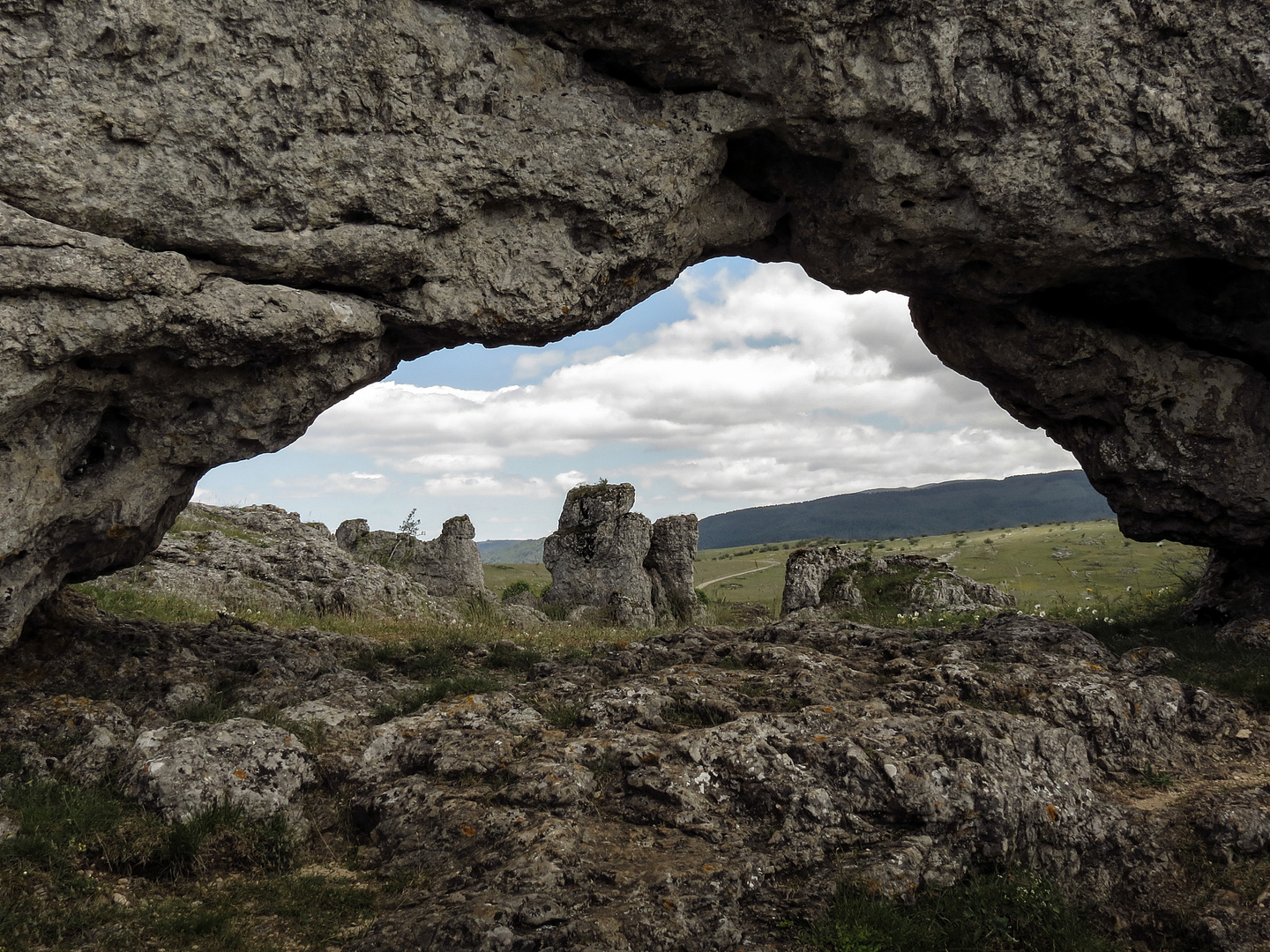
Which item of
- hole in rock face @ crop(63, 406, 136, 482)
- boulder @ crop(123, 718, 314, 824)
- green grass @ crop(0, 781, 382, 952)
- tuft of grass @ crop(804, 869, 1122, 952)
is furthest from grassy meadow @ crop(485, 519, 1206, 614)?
green grass @ crop(0, 781, 382, 952)

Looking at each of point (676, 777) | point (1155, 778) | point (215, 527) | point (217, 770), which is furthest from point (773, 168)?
point (215, 527)

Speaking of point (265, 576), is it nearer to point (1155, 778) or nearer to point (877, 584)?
point (877, 584)

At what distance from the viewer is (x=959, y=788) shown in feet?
24.7

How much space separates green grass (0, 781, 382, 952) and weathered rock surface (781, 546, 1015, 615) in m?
17.2

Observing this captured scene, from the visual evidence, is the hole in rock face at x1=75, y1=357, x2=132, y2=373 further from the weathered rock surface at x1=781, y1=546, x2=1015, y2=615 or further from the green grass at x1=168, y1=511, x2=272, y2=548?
the weathered rock surface at x1=781, y1=546, x2=1015, y2=615

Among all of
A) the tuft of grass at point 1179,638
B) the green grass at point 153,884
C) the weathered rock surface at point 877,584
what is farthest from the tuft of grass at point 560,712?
the weathered rock surface at point 877,584

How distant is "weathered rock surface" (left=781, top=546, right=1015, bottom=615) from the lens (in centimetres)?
2138

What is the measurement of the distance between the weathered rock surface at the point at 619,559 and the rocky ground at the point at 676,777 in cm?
1607

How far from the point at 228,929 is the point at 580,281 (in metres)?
7.86

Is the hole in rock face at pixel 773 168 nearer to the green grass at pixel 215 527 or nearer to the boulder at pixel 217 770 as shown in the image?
the boulder at pixel 217 770

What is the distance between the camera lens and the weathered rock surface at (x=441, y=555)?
104 ft

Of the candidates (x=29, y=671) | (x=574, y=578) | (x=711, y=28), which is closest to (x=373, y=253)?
(x=711, y=28)

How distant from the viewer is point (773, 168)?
12375 mm

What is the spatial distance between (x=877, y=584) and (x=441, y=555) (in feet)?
57.2
